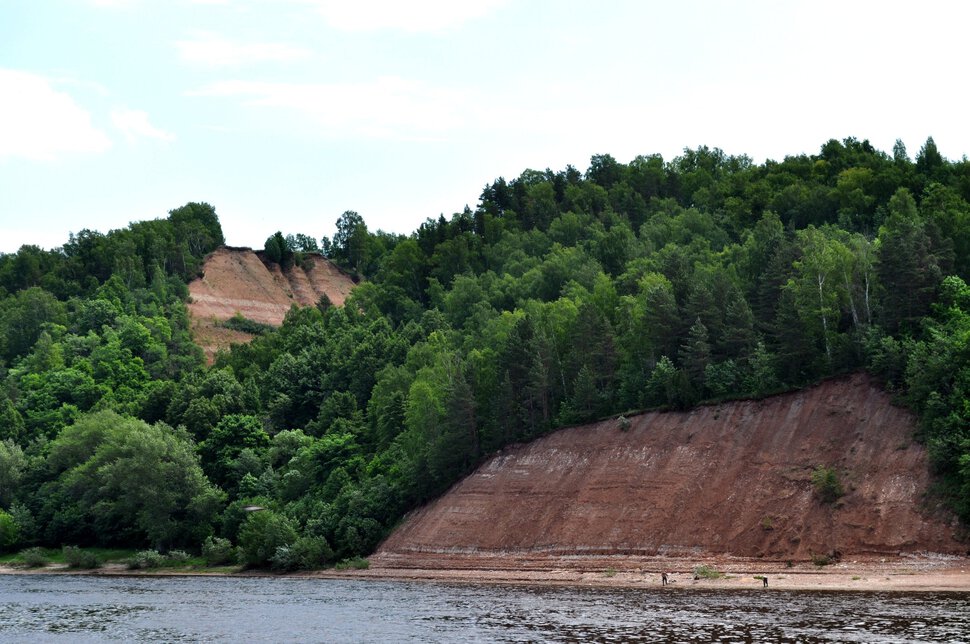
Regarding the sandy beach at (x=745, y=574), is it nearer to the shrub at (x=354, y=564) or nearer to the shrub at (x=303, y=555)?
the shrub at (x=354, y=564)

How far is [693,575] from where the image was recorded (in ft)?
→ 196

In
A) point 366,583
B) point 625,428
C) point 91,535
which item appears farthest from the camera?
point 91,535

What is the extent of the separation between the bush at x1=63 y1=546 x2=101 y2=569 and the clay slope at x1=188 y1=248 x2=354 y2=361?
69417 millimetres

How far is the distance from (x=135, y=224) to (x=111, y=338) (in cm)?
4579

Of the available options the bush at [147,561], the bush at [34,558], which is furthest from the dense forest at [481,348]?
the bush at [34,558]

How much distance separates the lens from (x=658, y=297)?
269 feet

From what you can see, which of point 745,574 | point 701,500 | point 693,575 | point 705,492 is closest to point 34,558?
point 701,500

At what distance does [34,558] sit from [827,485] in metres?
65.6

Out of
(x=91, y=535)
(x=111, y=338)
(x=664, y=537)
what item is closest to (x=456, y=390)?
(x=664, y=537)

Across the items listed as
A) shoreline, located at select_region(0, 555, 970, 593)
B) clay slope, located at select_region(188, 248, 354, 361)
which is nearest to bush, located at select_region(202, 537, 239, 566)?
shoreline, located at select_region(0, 555, 970, 593)

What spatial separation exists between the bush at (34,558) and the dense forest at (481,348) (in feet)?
15.2

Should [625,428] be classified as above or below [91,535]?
above

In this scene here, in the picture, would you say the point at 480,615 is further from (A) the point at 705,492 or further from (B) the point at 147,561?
(B) the point at 147,561

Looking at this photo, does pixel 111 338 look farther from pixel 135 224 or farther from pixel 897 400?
pixel 897 400
